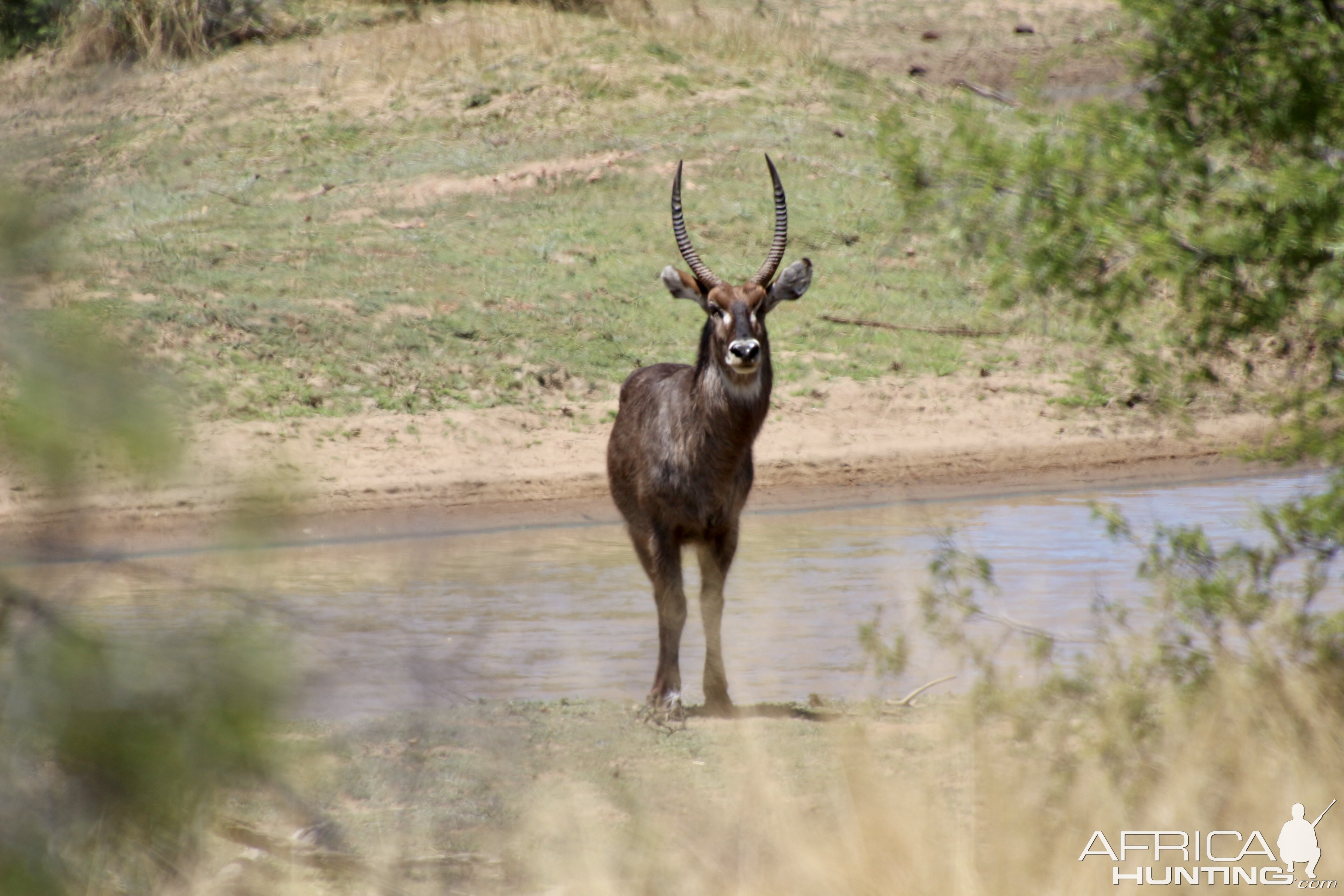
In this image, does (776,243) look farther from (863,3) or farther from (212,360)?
(863,3)

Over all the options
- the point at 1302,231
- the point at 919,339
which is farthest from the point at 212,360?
the point at 1302,231

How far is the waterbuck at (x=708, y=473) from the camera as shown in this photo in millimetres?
6977

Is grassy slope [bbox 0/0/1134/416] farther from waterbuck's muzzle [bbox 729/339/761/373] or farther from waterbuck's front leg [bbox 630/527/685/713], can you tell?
waterbuck's muzzle [bbox 729/339/761/373]

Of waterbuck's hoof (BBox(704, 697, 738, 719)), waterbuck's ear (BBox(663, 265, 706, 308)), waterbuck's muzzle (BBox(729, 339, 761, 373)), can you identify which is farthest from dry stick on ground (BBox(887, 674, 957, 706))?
waterbuck's ear (BBox(663, 265, 706, 308))

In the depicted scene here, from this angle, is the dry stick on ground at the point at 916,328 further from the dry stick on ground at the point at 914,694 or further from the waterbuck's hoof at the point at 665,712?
the waterbuck's hoof at the point at 665,712

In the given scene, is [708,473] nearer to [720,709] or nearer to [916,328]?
[720,709]

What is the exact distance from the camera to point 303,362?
562 inches

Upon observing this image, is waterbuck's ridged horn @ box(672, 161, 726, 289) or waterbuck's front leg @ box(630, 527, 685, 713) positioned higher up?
waterbuck's ridged horn @ box(672, 161, 726, 289)

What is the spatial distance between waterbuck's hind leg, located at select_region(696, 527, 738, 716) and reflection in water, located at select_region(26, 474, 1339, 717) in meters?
0.39

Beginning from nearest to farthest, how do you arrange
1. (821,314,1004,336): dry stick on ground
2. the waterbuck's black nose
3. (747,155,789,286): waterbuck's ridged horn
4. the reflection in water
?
the reflection in water → the waterbuck's black nose → (747,155,789,286): waterbuck's ridged horn → (821,314,1004,336): dry stick on ground

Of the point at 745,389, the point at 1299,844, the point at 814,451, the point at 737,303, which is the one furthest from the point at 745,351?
the point at 814,451

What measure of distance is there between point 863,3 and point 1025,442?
58.3 ft

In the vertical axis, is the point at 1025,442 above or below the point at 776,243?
below

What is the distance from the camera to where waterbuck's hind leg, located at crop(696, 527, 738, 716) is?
6984 millimetres
